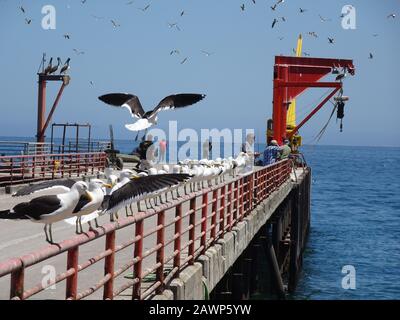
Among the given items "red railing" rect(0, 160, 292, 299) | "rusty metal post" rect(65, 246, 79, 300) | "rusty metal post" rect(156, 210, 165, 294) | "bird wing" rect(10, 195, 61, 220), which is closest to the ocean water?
"red railing" rect(0, 160, 292, 299)

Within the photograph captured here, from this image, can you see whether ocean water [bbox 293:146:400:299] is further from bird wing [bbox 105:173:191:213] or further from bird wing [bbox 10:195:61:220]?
bird wing [bbox 10:195:61:220]

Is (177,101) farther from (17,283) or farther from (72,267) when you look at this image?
(17,283)

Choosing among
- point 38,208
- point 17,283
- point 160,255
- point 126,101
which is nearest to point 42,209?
point 38,208

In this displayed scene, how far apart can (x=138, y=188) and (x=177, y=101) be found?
9281 millimetres

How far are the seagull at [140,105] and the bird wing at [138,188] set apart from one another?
6.32m

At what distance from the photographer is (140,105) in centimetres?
1797

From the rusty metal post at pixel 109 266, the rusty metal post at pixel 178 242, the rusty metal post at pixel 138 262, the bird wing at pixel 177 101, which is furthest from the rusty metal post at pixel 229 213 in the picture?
the rusty metal post at pixel 109 266

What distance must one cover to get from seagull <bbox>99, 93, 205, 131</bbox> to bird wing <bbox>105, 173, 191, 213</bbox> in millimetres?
6320

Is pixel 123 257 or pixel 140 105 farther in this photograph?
pixel 140 105

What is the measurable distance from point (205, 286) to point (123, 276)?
4.95 feet

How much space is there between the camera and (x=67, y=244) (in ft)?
19.0

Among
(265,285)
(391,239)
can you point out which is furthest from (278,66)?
(265,285)

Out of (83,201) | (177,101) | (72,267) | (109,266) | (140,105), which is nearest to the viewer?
(72,267)
